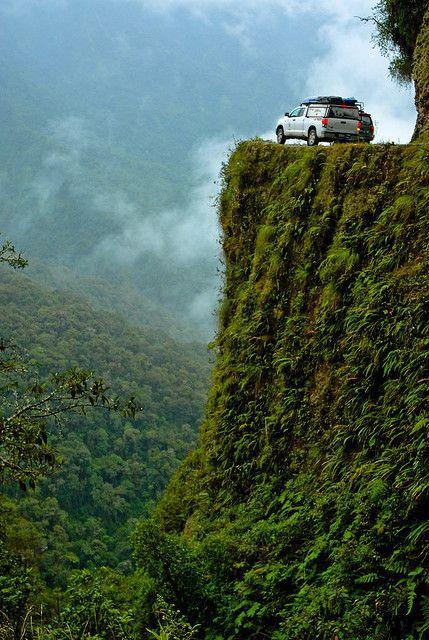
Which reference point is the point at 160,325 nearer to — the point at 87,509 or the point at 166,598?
the point at 87,509

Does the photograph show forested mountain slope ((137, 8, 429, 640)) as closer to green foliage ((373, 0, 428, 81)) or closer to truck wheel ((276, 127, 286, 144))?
green foliage ((373, 0, 428, 81))

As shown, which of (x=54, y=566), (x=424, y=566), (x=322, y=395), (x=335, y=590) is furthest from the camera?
(x=54, y=566)

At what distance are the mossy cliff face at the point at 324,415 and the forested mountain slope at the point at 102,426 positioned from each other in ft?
73.3

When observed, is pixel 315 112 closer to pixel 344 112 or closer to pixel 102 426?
pixel 344 112

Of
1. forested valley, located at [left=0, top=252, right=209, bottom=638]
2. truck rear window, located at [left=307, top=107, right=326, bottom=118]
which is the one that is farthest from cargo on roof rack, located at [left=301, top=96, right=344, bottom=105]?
forested valley, located at [left=0, top=252, right=209, bottom=638]

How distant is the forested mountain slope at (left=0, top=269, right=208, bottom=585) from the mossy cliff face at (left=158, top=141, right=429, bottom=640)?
2235 centimetres

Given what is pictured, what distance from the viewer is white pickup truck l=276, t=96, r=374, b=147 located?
1452 centimetres

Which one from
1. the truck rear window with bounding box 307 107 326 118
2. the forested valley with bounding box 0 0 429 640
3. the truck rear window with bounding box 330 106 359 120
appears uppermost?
the truck rear window with bounding box 307 107 326 118

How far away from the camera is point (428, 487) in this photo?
5406 millimetres

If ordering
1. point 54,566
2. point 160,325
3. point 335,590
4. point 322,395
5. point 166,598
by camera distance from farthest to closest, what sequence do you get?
1. point 160,325
2. point 54,566
3. point 322,395
4. point 166,598
5. point 335,590

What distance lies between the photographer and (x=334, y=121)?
14.8 meters

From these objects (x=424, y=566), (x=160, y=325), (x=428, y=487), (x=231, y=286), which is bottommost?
(x=424, y=566)

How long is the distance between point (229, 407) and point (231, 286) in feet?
8.90

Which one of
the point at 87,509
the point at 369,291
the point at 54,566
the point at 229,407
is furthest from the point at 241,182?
the point at 87,509
